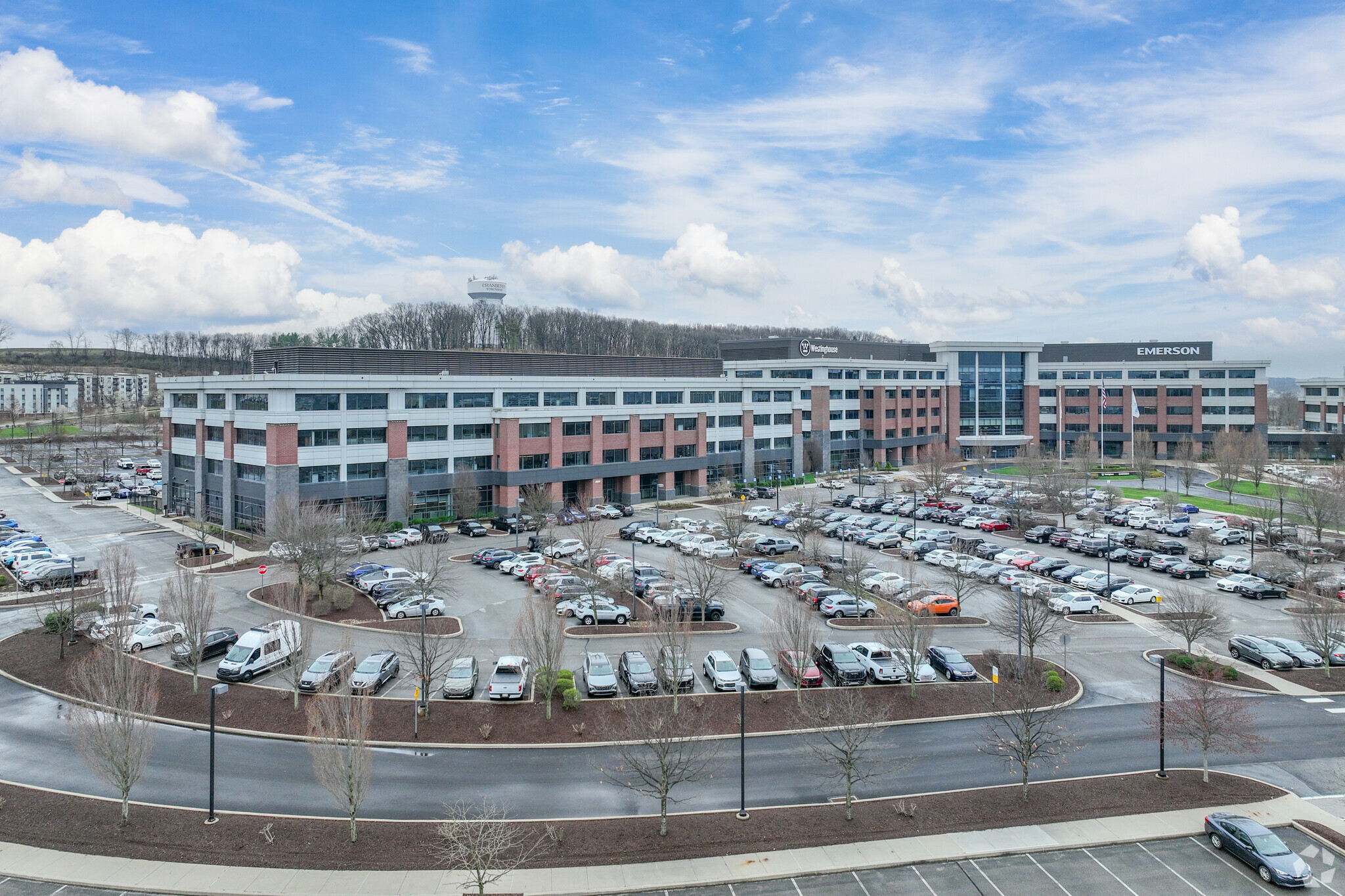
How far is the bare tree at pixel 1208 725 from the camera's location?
25766mm

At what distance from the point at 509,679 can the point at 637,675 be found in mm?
4972

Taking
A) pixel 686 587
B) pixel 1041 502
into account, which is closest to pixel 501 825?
pixel 686 587

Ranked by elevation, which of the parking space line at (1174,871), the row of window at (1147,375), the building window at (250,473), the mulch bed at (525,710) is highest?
the row of window at (1147,375)

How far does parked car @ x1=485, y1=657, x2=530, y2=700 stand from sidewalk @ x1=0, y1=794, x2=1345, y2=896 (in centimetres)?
1048

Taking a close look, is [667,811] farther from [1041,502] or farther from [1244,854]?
[1041,502]

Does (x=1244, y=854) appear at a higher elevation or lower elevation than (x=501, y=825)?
lower

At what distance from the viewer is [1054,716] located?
3030 centimetres

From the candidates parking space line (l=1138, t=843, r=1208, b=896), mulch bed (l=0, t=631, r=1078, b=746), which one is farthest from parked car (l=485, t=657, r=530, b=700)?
parking space line (l=1138, t=843, r=1208, b=896)

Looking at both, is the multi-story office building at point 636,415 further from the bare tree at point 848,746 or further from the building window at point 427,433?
the bare tree at point 848,746

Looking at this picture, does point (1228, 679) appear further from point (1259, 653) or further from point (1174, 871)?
point (1174, 871)

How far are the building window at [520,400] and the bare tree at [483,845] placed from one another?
52.2 m

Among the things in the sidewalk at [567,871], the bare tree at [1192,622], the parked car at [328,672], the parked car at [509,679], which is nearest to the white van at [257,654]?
the parked car at [328,672]

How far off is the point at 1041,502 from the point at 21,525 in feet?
296

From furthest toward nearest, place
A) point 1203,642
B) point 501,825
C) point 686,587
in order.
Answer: point 686,587 → point 1203,642 → point 501,825
